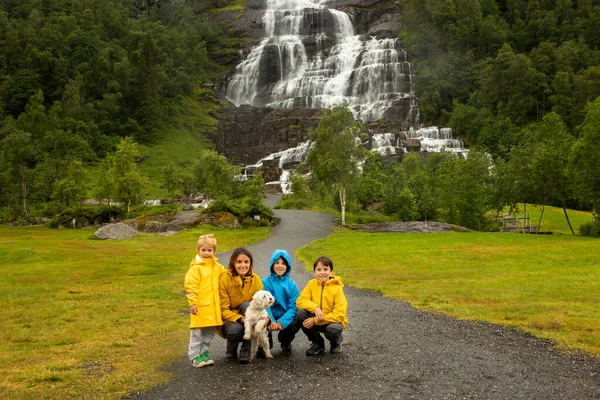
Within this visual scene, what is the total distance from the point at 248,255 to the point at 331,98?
99.8 meters

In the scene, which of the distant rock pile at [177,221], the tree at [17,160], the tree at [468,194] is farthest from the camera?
the tree at [17,160]

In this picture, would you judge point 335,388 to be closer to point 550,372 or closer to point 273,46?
point 550,372

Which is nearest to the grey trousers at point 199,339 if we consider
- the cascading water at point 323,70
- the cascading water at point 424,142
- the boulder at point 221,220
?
the boulder at point 221,220

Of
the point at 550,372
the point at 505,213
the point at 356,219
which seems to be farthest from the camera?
the point at 505,213

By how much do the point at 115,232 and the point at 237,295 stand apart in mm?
33132

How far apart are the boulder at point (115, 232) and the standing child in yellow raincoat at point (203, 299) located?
32.3 meters

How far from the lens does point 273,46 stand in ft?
411

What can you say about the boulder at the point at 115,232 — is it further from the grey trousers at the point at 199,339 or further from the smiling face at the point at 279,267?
the smiling face at the point at 279,267

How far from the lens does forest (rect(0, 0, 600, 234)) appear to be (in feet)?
287

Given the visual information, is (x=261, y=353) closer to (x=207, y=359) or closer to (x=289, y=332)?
(x=289, y=332)

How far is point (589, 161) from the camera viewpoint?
35.6m

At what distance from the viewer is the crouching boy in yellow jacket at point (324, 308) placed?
8422 mm

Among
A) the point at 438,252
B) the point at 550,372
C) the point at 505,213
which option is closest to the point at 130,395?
the point at 550,372

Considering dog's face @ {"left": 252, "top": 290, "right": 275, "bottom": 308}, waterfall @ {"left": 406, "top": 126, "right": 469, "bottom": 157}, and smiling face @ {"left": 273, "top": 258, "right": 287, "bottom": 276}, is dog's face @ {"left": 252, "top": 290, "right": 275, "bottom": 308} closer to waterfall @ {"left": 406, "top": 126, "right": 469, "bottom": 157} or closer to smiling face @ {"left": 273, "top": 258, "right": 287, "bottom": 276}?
smiling face @ {"left": 273, "top": 258, "right": 287, "bottom": 276}
